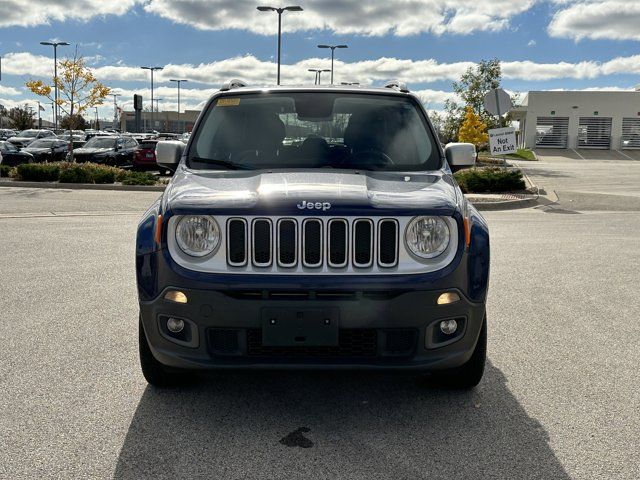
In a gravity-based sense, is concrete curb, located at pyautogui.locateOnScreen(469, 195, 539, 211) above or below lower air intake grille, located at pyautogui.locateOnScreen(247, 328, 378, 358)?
below

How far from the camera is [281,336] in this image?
3.64m

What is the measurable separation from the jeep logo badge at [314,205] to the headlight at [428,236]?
442mm

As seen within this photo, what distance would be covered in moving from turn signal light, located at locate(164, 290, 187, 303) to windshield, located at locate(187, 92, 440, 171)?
1254mm

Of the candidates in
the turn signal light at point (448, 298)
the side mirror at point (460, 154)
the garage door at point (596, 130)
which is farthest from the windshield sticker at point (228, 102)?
the garage door at point (596, 130)

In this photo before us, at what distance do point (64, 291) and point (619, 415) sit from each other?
5180mm

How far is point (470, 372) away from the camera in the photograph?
427cm

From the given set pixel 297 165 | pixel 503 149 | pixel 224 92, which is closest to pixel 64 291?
pixel 224 92

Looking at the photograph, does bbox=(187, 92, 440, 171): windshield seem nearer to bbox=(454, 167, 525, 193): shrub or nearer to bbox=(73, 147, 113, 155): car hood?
bbox=(454, 167, 525, 193): shrub

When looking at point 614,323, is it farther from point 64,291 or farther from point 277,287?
point 64,291

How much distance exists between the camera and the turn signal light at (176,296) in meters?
3.71

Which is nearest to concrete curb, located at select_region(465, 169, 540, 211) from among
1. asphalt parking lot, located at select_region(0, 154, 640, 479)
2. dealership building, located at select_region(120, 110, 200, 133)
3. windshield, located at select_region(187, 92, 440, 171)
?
asphalt parking lot, located at select_region(0, 154, 640, 479)

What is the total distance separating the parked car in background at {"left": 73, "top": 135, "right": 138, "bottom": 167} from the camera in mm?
30547

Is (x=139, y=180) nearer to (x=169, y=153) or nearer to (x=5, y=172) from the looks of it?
(x=5, y=172)

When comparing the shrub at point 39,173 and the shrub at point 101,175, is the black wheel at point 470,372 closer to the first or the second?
the shrub at point 101,175
